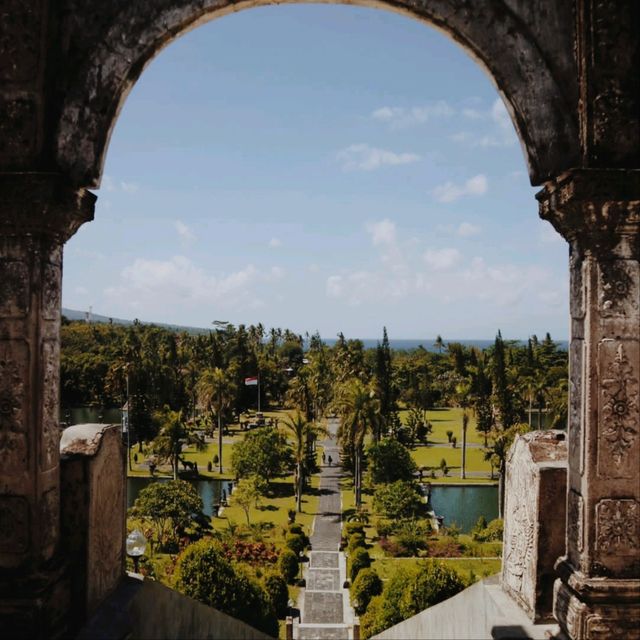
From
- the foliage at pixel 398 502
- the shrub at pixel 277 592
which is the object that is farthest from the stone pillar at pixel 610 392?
the foliage at pixel 398 502

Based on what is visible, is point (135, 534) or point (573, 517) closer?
point (573, 517)

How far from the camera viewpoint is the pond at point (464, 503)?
93.2ft

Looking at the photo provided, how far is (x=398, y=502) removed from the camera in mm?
25609

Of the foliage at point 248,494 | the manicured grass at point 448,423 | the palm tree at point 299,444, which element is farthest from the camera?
the manicured grass at point 448,423

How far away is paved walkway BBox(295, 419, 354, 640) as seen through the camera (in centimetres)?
1633

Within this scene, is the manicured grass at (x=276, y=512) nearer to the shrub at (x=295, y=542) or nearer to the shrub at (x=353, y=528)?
the shrub at (x=295, y=542)

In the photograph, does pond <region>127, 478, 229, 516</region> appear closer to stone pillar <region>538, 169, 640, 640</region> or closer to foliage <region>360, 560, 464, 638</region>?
foliage <region>360, 560, 464, 638</region>

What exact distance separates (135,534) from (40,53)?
4310 mm

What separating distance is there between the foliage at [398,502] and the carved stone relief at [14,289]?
23.9 m

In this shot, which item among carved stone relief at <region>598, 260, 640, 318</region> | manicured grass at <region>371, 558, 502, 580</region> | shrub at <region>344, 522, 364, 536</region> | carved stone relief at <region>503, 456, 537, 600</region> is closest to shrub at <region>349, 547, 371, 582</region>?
manicured grass at <region>371, 558, 502, 580</region>

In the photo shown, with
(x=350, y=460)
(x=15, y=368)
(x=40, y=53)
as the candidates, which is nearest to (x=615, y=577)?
(x=15, y=368)

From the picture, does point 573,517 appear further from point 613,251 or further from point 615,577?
point 613,251

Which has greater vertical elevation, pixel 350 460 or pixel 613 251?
pixel 613 251

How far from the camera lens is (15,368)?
3.26 m
